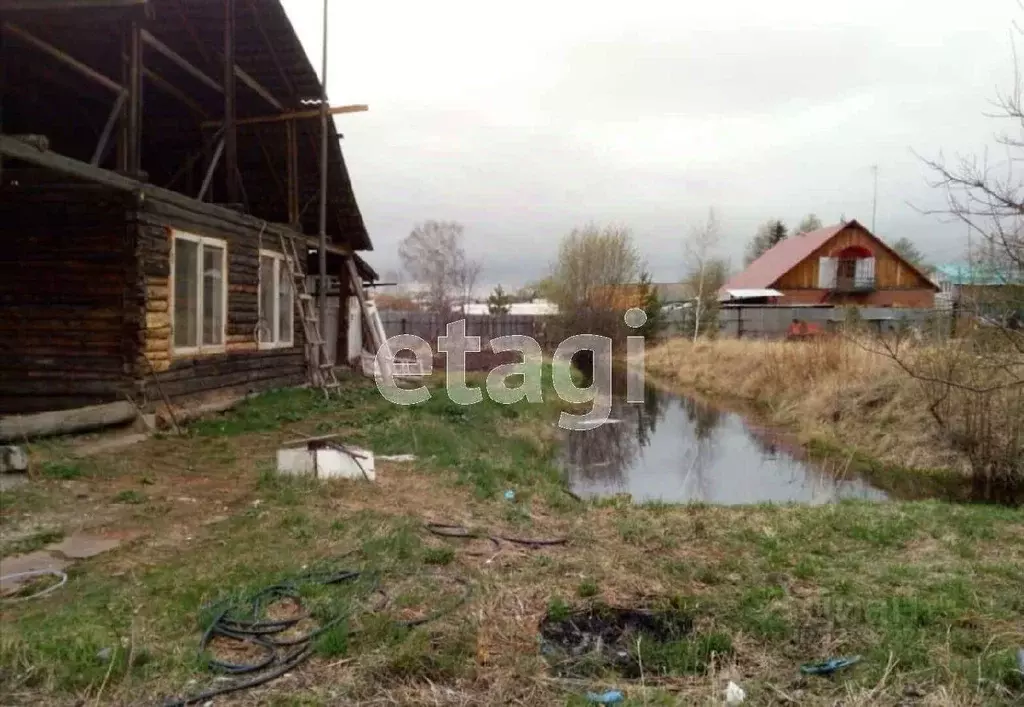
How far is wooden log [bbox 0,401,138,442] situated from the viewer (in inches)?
265

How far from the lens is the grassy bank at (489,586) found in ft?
10.3

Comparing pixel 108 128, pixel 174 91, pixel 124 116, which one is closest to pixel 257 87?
pixel 174 91

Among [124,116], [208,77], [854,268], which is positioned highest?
[208,77]

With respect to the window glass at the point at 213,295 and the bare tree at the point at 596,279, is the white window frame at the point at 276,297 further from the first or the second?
the bare tree at the point at 596,279

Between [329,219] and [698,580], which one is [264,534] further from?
[329,219]

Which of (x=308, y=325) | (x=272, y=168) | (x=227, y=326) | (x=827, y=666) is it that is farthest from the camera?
(x=272, y=168)

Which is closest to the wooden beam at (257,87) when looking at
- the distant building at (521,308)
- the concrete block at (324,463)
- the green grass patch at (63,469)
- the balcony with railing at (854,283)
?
the green grass patch at (63,469)

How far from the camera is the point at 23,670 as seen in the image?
10.0 feet

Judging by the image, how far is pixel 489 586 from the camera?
427 cm

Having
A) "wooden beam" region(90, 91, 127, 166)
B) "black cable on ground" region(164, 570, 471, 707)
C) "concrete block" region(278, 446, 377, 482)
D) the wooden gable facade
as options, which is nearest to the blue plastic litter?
"black cable on ground" region(164, 570, 471, 707)

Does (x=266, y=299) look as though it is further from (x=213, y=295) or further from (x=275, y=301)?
(x=213, y=295)

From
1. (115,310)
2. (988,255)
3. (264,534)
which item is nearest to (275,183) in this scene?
(115,310)

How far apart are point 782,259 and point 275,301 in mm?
34696

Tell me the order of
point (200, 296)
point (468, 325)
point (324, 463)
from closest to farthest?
point (324, 463), point (200, 296), point (468, 325)
